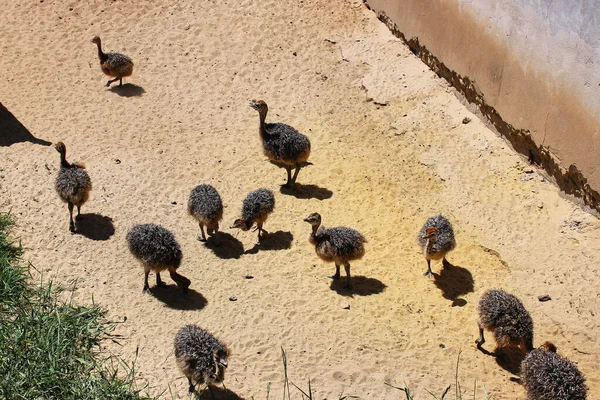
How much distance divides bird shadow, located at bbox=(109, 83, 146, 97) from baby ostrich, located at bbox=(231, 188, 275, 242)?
16.0ft

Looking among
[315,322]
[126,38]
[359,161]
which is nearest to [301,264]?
[315,322]

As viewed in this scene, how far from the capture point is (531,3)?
12172 millimetres

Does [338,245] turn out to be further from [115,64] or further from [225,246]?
[115,64]

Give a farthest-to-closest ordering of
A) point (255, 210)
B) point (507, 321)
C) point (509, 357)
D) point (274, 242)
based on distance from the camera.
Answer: point (274, 242) < point (255, 210) < point (509, 357) < point (507, 321)

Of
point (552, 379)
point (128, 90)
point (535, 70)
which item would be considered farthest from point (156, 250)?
point (535, 70)

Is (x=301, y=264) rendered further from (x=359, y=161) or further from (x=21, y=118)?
(x=21, y=118)

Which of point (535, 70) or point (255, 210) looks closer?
point (255, 210)

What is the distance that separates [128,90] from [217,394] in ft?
27.1

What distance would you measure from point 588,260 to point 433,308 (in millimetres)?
2439

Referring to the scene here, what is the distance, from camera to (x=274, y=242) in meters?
11.6

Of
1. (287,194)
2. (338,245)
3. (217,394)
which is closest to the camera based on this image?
(217,394)

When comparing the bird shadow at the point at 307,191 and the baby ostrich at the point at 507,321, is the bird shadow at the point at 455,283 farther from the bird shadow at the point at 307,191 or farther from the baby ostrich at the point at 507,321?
the bird shadow at the point at 307,191

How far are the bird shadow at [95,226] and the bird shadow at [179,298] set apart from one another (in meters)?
1.50

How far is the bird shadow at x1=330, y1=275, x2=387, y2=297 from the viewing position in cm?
1051
